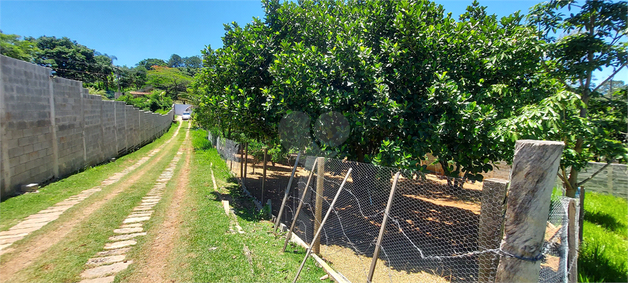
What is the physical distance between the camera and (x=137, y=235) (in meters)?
5.14

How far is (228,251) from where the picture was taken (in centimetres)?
462

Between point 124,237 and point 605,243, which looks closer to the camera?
point 124,237

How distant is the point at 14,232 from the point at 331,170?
546 centimetres

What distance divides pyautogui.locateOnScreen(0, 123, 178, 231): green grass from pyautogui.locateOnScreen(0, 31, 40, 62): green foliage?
31183mm

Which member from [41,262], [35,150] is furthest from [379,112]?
[35,150]

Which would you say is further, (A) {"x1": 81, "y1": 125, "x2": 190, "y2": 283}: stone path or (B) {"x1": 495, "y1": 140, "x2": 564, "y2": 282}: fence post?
(A) {"x1": 81, "y1": 125, "x2": 190, "y2": 283}: stone path

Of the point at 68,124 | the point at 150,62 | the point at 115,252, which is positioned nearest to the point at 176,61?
the point at 150,62

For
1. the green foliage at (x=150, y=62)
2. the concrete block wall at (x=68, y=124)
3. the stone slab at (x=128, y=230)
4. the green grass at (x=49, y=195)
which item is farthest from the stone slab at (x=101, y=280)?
the green foliage at (x=150, y=62)

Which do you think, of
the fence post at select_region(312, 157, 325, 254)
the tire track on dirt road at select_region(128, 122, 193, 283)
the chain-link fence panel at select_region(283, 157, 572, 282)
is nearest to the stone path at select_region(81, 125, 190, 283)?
the tire track on dirt road at select_region(128, 122, 193, 283)

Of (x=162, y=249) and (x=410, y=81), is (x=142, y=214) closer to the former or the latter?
(x=162, y=249)

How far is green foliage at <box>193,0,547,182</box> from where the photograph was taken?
4.98m

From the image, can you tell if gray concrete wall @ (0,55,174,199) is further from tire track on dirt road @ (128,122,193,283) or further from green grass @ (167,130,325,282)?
green grass @ (167,130,325,282)

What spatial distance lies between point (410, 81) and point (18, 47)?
48200 mm

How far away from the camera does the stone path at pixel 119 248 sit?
382cm
